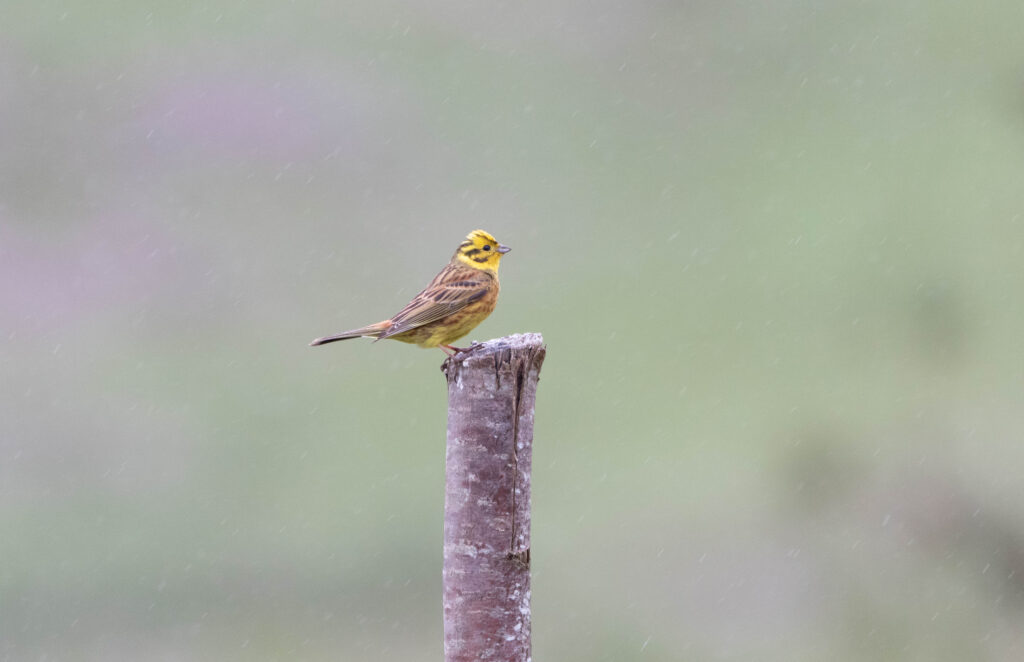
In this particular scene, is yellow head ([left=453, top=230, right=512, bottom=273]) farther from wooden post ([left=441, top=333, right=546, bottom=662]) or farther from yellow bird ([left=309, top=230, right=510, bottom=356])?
wooden post ([left=441, top=333, right=546, bottom=662])

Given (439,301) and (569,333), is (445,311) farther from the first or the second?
(569,333)

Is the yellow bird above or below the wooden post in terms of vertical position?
above

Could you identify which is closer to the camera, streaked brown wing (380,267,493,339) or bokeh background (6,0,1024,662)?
streaked brown wing (380,267,493,339)

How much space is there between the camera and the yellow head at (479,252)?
27.2 feet

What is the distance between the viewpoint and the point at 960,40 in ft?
128

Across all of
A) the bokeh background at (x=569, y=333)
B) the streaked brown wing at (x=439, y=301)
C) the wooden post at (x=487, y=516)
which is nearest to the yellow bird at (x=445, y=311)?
the streaked brown wing at (x=439, y=301)

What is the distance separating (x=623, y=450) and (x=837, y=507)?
4367mm

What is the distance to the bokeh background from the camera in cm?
1761

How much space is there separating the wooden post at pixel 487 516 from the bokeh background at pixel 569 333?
10.8 m

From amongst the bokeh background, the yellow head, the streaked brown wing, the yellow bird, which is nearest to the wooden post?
the yellow bird

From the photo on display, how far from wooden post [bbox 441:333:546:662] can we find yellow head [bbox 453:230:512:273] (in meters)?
3.21

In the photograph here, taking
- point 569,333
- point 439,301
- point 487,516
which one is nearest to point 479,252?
Result: point 439,301

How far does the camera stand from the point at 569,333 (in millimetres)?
26547

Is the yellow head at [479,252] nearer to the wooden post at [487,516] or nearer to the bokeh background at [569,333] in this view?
the wooden post at [487,516]
